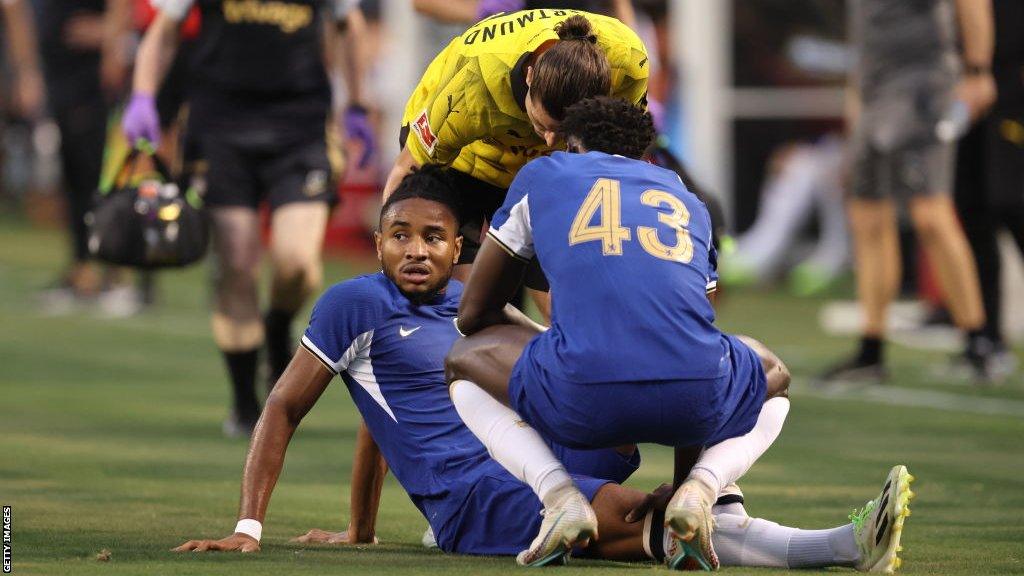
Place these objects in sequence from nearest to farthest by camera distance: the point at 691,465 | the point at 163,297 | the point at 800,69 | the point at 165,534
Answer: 1. the point at 691,465
2. the point at 165,534
3. the point at 163,297
4. the point at 800,69

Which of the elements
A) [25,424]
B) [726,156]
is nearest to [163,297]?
[726,156]

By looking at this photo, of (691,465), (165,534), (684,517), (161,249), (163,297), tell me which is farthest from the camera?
(163,297)

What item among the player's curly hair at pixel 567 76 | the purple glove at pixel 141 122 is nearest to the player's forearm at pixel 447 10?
the purple glove at pixel 141 122

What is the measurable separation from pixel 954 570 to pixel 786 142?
13308 millimetres

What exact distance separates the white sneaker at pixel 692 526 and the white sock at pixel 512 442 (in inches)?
11.3

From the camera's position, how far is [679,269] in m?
5.00

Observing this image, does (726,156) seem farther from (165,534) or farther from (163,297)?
(165,534)

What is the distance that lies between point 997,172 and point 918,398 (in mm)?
1592

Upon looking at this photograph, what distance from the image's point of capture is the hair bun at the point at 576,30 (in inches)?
229

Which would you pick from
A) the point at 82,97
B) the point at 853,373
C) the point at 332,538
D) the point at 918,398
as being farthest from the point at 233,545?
the point at 82,97

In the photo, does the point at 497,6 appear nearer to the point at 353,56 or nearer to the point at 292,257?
the point at 292,257

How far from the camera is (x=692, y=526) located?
485 cm

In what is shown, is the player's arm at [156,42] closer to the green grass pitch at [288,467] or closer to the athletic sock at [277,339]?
the athletic sock at [277,339]

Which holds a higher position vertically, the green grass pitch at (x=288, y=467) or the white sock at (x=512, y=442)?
the white sock at (x=512, y=442)
